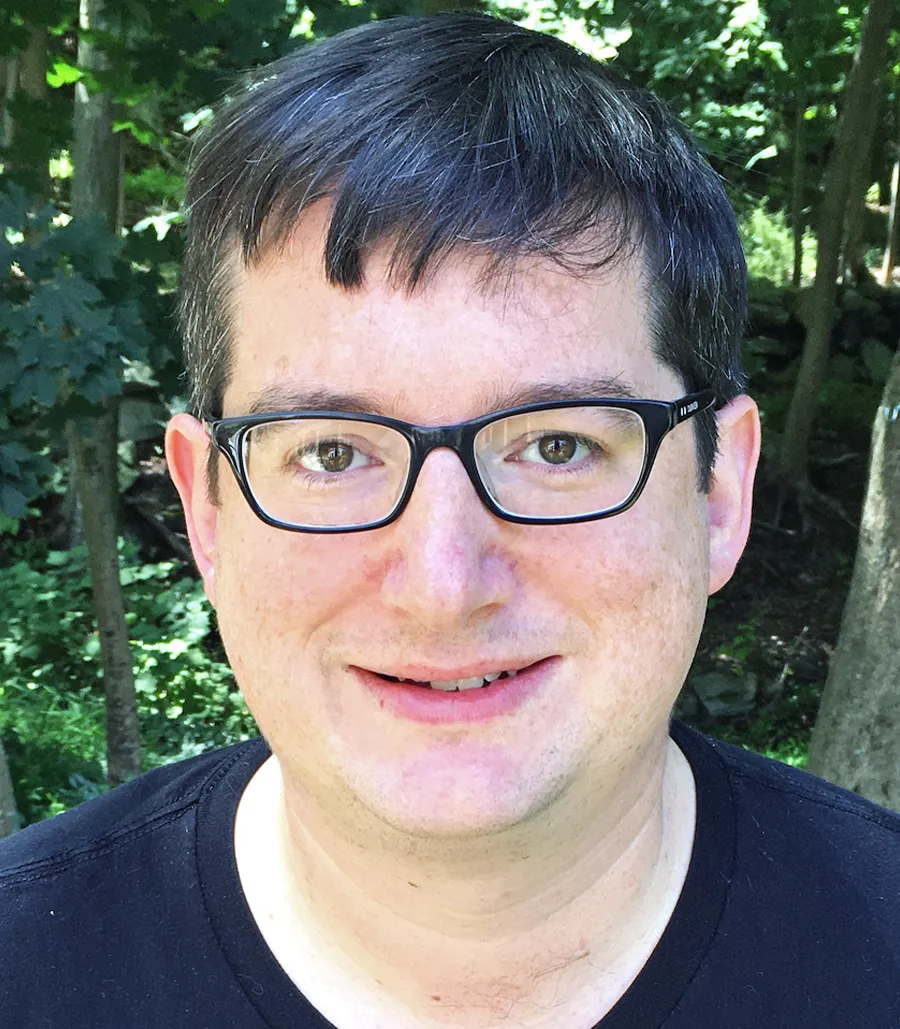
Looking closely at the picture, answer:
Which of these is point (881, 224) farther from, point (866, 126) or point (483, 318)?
point (483, 318)

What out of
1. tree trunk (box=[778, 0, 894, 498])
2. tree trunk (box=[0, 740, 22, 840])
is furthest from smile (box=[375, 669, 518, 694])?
tree trunk (box=[778, 0, 894, 498])

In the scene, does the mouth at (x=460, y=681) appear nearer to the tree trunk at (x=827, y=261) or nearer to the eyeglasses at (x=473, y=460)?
the eyeglasses at (x=473, y=460)

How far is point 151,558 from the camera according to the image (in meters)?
7.62

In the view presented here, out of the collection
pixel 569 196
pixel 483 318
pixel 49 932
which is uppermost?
pixel 569 196

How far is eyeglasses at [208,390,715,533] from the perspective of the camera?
3.79 ft

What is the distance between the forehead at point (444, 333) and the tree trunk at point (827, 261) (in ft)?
21.8

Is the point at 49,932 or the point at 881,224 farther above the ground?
the point at 881,224

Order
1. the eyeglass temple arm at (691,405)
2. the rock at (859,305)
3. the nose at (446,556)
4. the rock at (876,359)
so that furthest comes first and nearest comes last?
the rock at (859,305) → the rock at (876,359) → the eyeglass temple arm at (691,405) → the nose at (446,556)

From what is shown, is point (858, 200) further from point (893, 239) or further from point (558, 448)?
point (558, 448)

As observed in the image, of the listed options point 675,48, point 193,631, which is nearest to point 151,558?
point 193,631

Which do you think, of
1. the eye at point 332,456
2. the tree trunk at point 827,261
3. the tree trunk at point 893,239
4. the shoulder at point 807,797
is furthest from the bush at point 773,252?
the eye at point 332,456

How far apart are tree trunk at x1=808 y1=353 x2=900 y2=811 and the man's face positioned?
3.01m

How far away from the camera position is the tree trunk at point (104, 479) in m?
3.77

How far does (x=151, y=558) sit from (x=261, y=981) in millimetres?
6554
